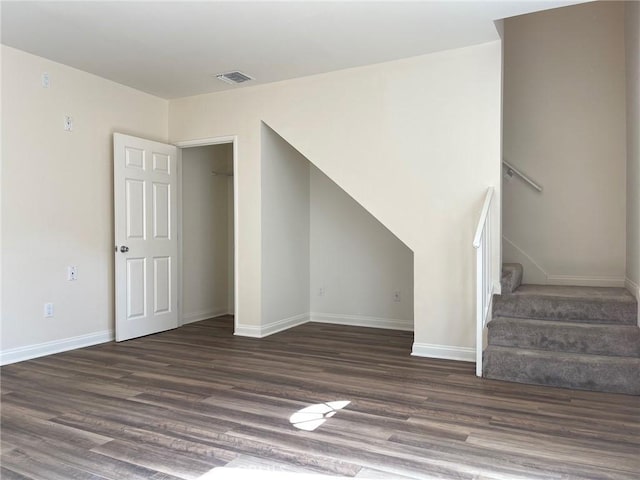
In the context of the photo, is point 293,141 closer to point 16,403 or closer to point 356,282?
point 356,282

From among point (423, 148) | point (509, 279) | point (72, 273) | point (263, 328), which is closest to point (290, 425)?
point (509, 279)

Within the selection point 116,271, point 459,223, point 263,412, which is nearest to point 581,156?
point 459,223

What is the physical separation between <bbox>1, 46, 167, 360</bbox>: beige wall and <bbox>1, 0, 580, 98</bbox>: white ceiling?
0.30 meters

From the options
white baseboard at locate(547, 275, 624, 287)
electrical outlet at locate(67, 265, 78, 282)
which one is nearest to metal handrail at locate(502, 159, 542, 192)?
white baseboard at locate(547, 275, 624, 287)

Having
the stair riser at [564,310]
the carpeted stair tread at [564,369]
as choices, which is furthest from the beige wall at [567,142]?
the carpeted stair tread at [564,369]

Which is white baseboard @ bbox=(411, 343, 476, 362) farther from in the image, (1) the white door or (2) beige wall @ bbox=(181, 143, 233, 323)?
(2) beige wall @ bbox=(181, 143, 233, 323)

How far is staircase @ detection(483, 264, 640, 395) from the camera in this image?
3.20 metres

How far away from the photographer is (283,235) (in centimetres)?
535

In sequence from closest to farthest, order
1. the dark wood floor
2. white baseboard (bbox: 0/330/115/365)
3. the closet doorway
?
the dark wood floor < white baseboard (bbox: 0/330/115/365) < the closet doorway

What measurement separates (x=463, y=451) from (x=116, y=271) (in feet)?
11.8

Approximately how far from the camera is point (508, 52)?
4.90 metres

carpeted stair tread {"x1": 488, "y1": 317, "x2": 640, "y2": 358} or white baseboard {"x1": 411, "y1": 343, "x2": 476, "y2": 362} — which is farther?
white baseboard {"x1": 411, "y1": 343, "x2": 476, "y2": 362}

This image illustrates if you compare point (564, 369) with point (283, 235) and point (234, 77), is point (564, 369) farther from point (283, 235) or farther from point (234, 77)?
point (234, 77)

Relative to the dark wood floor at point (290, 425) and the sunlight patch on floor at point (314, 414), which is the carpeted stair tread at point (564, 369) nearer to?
the dark wood floor at point (290, 425)
